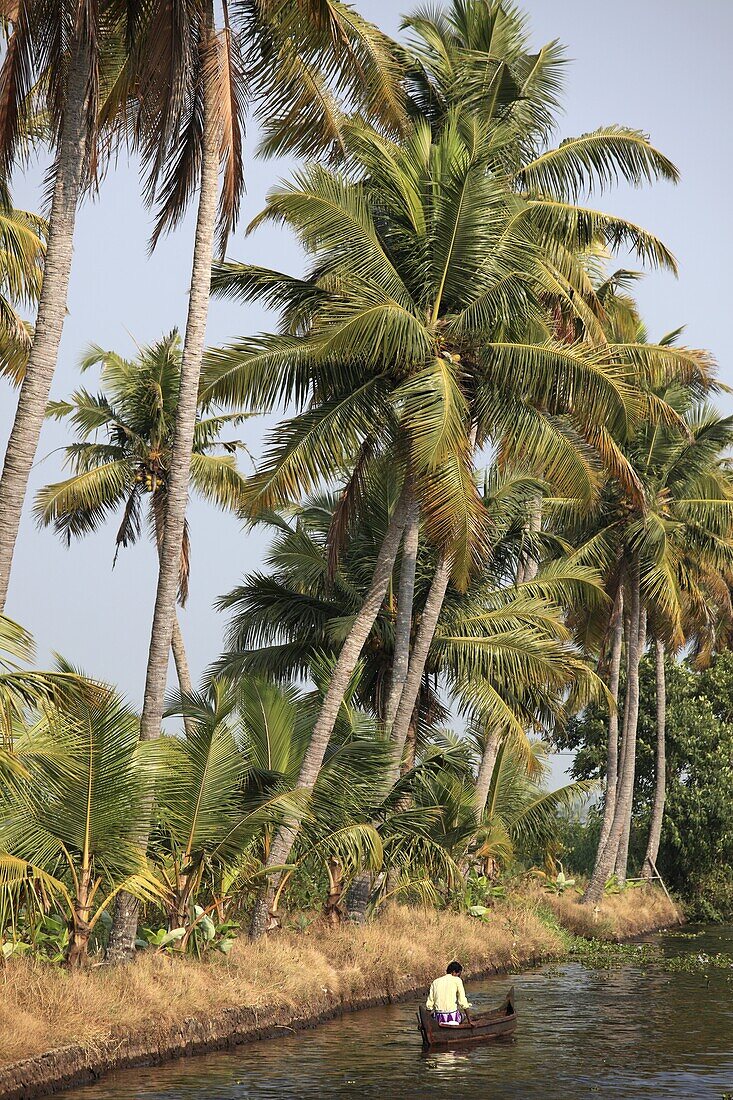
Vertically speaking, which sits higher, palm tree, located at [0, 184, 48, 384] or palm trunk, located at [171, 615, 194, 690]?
palm tree, located at [0, 184, 48, 384]

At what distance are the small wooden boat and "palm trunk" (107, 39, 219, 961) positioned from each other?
5.47 metres

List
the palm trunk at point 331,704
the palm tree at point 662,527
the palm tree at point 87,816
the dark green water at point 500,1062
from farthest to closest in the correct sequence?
the palm tree at point 662,527 → the palm trunk at point 331,704 → the palm tree at point 87,816 → the dark green water at point 500,1062

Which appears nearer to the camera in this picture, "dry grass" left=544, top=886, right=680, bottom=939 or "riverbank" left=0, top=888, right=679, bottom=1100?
"riverbank" left=0, top=888, right=679, bottom=1100

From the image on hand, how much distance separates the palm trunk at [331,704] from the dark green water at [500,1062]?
7.80ft

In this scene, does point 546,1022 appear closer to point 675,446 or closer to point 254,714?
point 254,714

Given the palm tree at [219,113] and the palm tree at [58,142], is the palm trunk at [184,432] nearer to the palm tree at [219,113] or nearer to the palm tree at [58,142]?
the palm tree at [219,113]

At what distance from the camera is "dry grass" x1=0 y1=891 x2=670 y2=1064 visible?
1450cm

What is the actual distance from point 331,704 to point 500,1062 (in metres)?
6.82

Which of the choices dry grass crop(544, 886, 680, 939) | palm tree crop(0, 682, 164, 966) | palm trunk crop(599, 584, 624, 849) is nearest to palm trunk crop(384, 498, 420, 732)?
palm tree crop(0, 682, 164, 966)

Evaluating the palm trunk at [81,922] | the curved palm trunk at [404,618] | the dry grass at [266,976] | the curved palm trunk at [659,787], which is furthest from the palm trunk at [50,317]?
the curved palm trunk at [659,787]

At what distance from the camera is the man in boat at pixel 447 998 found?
59.3 feet

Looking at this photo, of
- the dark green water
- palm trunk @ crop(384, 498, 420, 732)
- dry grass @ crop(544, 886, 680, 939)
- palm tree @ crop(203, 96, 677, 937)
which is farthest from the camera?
dry grass @ crop(544, 886, 680, 939)

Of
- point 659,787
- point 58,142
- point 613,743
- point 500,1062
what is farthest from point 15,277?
point 659,787

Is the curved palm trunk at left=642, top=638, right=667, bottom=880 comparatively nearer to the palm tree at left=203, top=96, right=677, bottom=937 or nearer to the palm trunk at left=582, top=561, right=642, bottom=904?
the palm trunk at left=582, top=561, right=642, bottom=904
